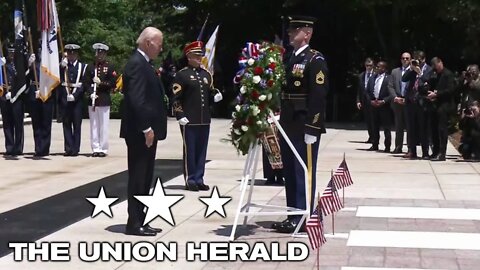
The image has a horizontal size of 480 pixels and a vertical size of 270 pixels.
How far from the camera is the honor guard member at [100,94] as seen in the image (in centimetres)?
1655

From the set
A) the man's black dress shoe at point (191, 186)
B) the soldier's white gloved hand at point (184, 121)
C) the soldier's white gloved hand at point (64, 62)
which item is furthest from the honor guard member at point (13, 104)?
the man's black dress shoe at point (191, 186)

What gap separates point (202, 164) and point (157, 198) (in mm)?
2915

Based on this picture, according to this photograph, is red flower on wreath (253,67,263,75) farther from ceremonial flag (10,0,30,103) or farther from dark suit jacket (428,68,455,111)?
ceremonial flag (10,0,30,103)

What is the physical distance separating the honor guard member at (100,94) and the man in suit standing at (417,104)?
5.59 metres

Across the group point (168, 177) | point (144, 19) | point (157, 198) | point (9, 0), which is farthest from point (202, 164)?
point (144, 19)

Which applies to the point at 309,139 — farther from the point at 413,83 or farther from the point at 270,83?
the point at 413,83

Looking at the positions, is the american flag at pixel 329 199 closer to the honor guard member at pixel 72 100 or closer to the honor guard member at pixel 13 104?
the honor guard member at pixel 72 100

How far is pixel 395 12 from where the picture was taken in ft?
105

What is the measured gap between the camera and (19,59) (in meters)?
16.8

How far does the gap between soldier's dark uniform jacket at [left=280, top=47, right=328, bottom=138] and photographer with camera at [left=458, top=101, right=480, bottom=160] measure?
814 centimetres

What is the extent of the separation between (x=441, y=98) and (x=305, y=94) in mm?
7868

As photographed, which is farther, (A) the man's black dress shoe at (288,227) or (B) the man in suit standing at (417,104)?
(B) the man in suit standing at (417,104)

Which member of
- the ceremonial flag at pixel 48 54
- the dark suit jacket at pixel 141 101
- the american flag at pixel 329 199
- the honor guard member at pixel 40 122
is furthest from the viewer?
the honor guard member at pixel 40 122

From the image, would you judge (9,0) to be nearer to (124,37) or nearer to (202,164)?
(124,37)
